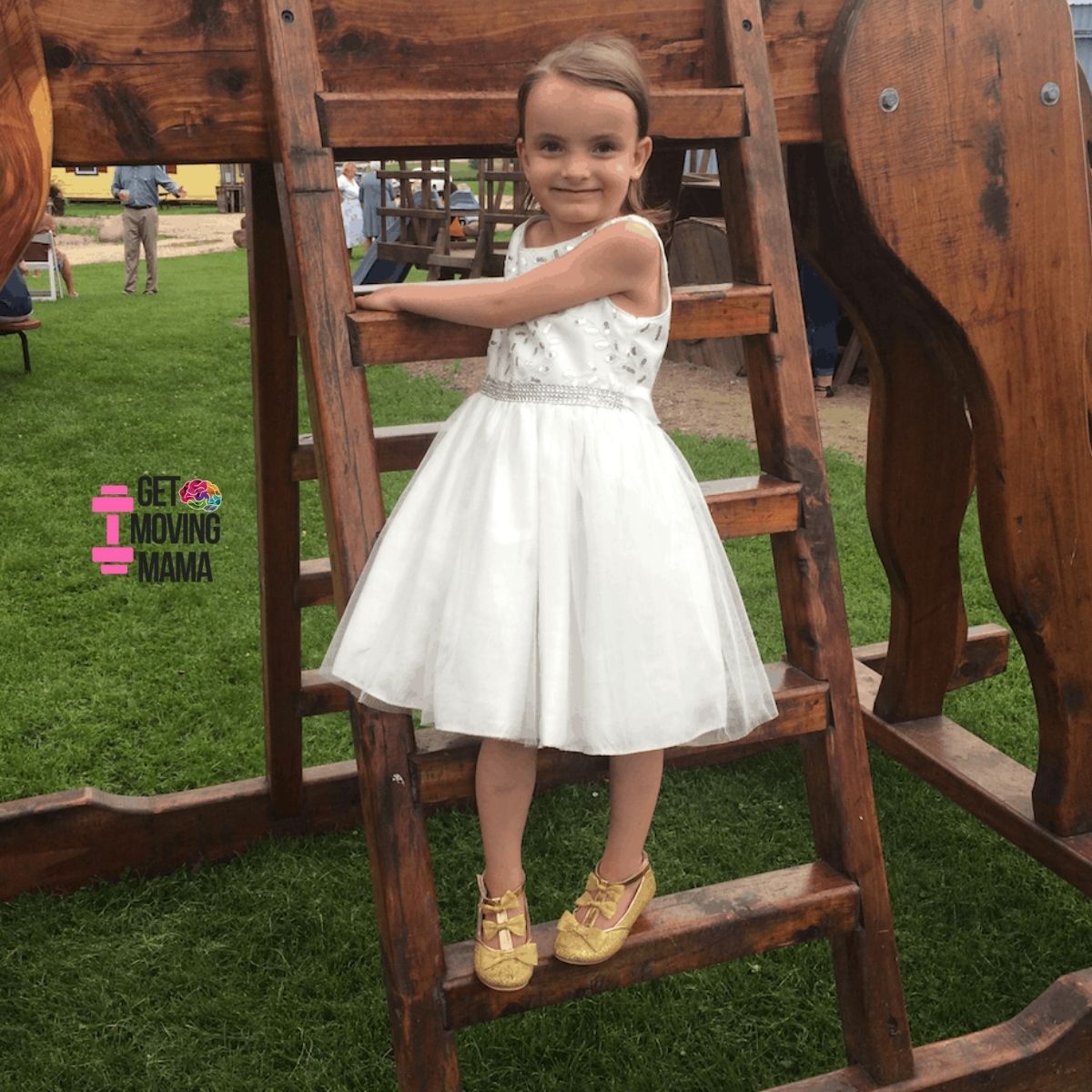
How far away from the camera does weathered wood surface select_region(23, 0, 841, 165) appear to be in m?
1.78

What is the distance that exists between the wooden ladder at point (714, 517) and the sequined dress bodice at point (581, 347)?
0.30 feet

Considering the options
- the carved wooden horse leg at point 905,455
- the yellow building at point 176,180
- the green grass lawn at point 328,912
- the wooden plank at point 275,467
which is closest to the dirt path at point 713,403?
the green grass lawn at point 328,912

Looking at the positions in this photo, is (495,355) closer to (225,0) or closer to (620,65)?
(620,65)

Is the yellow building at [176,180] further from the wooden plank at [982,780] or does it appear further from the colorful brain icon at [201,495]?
the wooden plank at [982,780]

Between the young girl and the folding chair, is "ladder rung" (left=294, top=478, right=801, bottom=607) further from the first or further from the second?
the folding chair

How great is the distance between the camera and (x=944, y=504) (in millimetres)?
3072

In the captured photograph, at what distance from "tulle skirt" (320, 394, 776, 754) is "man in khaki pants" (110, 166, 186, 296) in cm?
1324

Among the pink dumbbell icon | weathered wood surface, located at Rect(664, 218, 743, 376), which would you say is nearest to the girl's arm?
the pink dumbbell icon

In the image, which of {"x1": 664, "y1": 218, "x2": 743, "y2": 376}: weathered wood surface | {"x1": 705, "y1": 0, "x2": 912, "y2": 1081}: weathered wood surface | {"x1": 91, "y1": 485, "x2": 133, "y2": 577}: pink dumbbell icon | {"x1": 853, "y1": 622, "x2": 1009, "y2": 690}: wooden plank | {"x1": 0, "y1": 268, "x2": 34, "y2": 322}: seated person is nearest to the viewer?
{"x1": 705, "y1": 0, "x2": 912, "y2": 1081}: weathered wood surface

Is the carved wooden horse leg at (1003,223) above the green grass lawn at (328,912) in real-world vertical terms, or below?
above

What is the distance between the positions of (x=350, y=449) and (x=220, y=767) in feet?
6.28

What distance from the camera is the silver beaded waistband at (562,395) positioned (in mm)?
1717

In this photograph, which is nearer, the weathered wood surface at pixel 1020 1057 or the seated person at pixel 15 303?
the weathered wood surface at pixel 1020 1057

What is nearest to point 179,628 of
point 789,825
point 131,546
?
point 131,546
